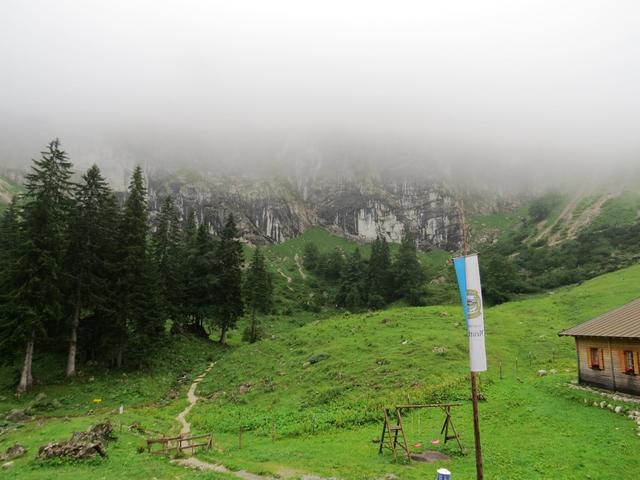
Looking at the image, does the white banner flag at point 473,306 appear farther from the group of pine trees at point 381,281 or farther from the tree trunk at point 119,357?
the group of pine trees at point 381,281

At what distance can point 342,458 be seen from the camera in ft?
60.0

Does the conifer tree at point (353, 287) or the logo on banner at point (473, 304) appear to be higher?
the conifer tree at point (353, 287)

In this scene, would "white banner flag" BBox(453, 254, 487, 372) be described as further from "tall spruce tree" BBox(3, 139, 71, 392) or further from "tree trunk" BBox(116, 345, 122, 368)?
"tree trunk" BBox(116, 345, 122, 368)

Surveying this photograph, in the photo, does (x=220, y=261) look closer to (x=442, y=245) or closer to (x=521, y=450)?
(x=521, y=450)

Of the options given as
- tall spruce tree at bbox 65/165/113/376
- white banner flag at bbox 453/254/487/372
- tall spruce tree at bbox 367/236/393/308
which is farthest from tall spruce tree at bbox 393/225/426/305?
white banner flag at bbox 453/254/487/372

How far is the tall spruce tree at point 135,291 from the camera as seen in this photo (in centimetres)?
4169

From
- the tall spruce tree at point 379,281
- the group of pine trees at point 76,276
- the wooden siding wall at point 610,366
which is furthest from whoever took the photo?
the tall spruce tree at point 379,281

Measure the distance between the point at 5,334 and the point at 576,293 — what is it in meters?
72.1

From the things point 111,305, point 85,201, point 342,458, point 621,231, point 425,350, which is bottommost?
point 342,458

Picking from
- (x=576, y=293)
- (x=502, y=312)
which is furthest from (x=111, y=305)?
(x=576, y=293)

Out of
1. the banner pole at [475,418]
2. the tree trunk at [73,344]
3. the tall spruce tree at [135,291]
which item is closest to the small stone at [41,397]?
the tree trunk at [73,344]

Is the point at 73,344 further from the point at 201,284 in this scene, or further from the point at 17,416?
the point at 201,284

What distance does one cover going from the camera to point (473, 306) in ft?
40.9

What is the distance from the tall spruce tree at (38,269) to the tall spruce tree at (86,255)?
1.45 meters
